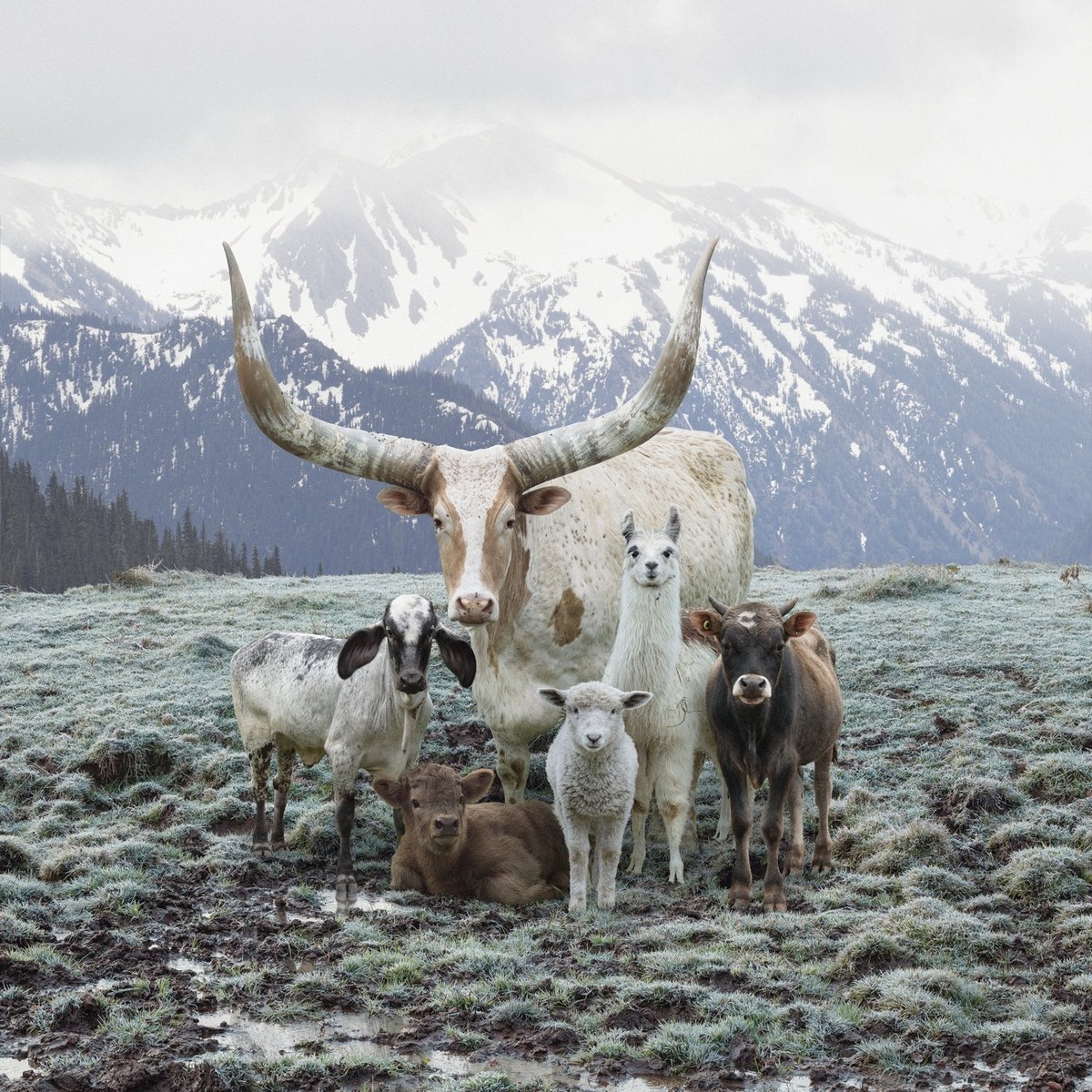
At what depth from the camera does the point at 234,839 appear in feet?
34.0

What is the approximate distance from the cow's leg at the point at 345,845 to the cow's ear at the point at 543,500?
2.62 metres

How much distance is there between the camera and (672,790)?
968 centimetres

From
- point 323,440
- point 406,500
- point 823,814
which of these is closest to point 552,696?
point 406,500

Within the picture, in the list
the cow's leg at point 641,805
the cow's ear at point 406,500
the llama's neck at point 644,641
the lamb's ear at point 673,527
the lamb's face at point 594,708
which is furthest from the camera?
the lamb's ear at point 673,527

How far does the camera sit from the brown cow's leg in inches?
338

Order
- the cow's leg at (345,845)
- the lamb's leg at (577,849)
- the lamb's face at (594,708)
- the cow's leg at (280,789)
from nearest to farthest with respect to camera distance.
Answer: the lamb's face at (594,708) < the lamb's leg at (577,849) < the cow's leg at (345,845) < the cow's leg at (280,789)

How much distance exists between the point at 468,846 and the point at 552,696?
4.51ft

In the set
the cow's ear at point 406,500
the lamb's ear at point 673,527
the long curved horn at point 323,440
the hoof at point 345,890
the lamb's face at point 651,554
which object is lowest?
the hoof at point 345,890

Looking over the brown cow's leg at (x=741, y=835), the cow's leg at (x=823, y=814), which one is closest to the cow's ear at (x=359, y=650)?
the brown cow's leg at (x=741, y=835)

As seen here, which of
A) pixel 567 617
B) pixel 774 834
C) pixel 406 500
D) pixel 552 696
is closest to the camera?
pixel 774 834

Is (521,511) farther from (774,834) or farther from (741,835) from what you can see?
(774,834)

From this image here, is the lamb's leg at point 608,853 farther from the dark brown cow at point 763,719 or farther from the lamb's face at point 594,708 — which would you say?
the dark brown cow at point 763,719

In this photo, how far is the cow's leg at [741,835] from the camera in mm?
8578

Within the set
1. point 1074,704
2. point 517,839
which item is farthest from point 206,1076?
point 1074,704
